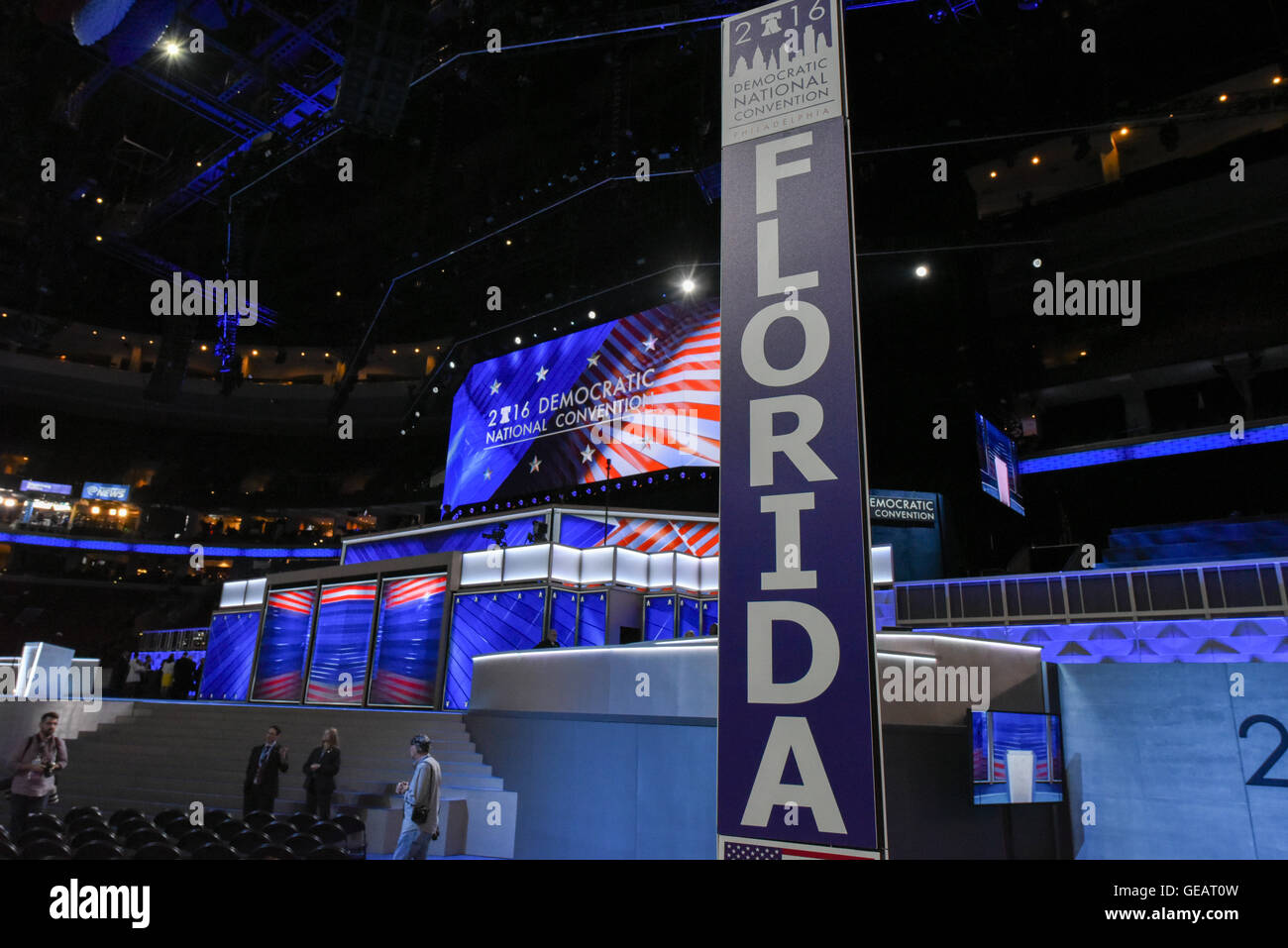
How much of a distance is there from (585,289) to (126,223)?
1186cm

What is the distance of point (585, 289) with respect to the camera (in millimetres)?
18156

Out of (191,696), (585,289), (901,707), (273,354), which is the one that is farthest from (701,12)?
(273,354)

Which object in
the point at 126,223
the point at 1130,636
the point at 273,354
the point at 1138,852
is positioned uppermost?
the point at 273,354

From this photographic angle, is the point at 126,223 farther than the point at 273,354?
No

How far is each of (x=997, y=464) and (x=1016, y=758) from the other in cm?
1110

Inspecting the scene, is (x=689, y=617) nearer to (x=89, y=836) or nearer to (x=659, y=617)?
(x=659, y=617)

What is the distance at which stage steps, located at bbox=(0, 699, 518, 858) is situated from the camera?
8.80m

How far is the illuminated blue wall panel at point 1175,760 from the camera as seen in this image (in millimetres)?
8273

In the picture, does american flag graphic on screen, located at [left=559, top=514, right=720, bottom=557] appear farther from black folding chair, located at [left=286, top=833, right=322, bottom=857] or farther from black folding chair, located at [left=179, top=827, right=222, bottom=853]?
black folding chair, located at [left=179, top=827, right=222, bottom=853]

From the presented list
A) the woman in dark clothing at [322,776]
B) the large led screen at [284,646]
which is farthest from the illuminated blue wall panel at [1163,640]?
the large led screen at [284,646]

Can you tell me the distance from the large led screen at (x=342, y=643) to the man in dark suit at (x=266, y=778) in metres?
5.12

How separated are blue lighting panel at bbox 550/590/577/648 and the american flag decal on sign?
10.3 m

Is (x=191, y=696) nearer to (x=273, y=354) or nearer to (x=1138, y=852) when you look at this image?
(x=1138, y=852)

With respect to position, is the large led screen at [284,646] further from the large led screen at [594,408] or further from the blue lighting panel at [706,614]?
the blue lighting panel at [706,614]
